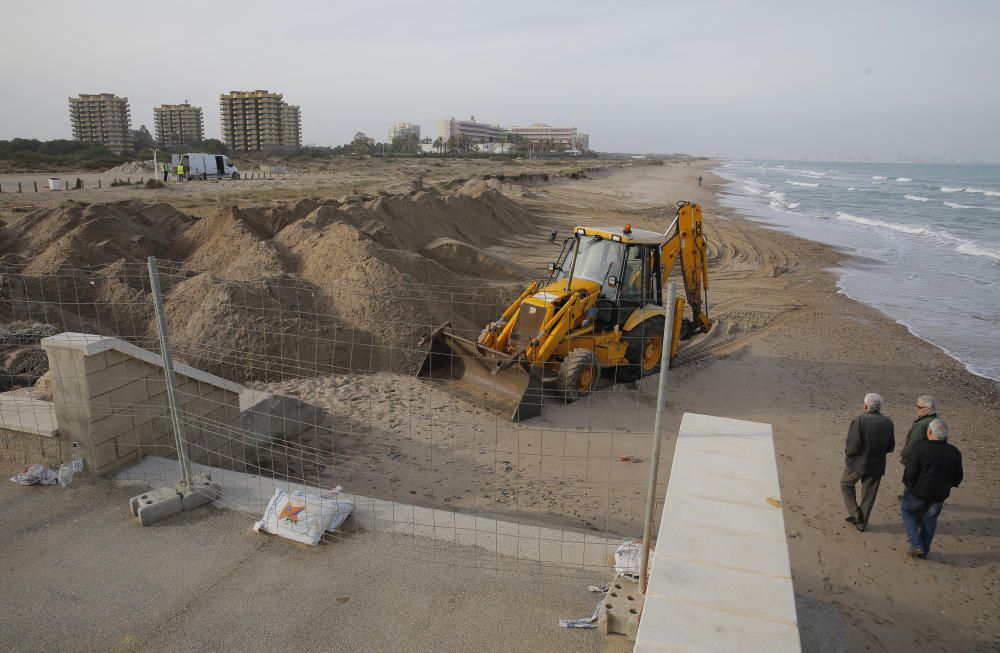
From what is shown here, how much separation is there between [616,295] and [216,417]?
6.10m

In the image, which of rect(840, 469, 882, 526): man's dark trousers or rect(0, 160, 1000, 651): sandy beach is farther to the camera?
rect(840, 469, 882, 526): man's dark trousers

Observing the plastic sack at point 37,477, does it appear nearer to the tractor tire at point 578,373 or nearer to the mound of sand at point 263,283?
the mound of sand at point 263,283

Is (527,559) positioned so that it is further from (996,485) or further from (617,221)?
(617,221)

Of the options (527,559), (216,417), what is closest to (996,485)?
(527,559)

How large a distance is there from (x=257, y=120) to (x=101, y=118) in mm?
23099

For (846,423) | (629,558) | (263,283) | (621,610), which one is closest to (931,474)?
(629,558)

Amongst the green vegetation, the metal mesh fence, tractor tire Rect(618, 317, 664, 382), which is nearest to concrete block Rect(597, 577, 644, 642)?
the metal mesh fence

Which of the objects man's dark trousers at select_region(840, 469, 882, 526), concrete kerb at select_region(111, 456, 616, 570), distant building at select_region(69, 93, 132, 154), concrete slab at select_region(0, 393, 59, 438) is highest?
distant building at select_region(69, 93, 132, 154)

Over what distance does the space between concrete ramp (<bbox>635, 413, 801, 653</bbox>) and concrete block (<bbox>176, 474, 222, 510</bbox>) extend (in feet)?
12.8

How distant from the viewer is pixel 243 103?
107m

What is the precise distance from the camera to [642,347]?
10.8 m

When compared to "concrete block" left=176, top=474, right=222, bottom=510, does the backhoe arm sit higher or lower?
higher

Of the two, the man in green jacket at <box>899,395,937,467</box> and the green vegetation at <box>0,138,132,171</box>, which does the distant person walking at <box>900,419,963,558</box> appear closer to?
the man in green jacket at <box>899,395,937,467</box>

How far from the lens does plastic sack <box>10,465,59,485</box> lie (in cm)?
586
